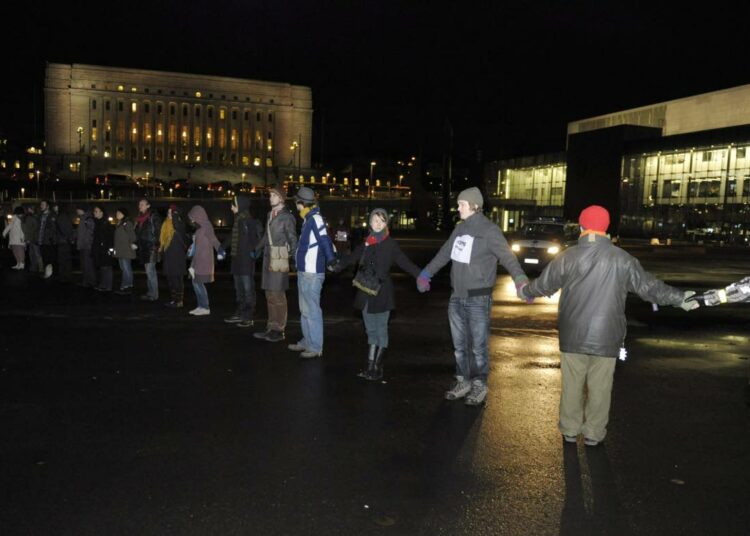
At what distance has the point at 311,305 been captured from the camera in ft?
27.3

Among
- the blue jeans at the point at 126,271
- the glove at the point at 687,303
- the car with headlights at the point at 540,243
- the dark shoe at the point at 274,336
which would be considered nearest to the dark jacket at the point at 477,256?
the glove at the point at 687,303

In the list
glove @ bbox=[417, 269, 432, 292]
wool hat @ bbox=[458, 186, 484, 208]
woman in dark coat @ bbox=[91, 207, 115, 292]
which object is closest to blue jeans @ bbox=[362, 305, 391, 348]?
glove @ bbox=[417, 269, 432, 292]

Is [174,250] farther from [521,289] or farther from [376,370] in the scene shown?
[521,289]

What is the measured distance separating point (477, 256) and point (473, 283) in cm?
26

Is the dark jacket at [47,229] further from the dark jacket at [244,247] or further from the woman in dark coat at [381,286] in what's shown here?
the woman in dark coat at [381,286]

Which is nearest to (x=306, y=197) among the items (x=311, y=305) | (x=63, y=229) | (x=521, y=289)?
(x=311, y=305)

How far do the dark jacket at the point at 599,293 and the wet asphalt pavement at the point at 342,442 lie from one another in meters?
0.86

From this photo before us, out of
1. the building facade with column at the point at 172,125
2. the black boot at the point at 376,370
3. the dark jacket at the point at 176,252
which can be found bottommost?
the black boot at the point at 376,370

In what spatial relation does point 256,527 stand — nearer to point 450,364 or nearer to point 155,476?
point 155,476

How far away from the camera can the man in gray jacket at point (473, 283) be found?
6.45 m

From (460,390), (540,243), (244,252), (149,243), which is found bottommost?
(460,390)

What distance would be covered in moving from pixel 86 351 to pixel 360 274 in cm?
379

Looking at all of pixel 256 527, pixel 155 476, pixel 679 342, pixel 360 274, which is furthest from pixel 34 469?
pixel 679 342

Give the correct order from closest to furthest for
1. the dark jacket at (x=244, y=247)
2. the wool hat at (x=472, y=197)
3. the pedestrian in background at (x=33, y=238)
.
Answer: the wool hat at (x=472, y=197)
the dark jacket at (x=244, y=247)
the pedestrian in background at (x=33, y=238)
